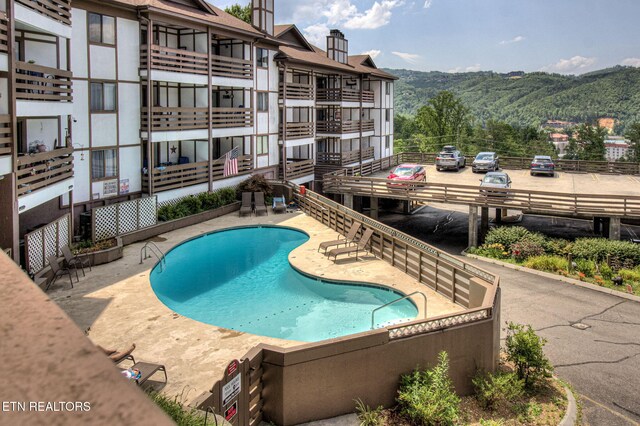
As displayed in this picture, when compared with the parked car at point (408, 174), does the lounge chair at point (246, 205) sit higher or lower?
lower

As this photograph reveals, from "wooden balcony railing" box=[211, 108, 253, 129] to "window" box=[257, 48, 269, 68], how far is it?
3379 mm

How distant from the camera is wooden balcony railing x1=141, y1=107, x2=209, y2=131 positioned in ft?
85.9

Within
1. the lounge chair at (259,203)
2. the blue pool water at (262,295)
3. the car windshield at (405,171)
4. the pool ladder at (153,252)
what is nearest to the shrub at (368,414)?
the blue pool water at (262,295)

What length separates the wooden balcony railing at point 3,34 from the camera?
1529 centimetres

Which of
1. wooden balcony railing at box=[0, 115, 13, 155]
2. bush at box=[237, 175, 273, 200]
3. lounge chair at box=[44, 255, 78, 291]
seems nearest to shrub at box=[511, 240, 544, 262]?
bush at box=[237, 175, 273, 200]

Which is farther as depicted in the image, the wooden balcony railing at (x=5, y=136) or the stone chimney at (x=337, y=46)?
the stone chimney at (x=337, y=46)

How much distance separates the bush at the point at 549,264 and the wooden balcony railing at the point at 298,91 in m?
19.2

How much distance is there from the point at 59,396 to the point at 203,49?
31.4 m

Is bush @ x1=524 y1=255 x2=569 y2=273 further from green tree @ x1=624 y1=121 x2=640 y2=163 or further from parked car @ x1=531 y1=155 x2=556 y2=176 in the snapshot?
green tree @ x1=624 y1=121 x2=640 y2=163

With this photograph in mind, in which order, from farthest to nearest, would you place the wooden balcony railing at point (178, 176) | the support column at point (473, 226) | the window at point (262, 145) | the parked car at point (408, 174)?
the parked car at point (408, 174) → the window at point (262, 145) → the support column at point (473, 226) → the wooden balcony railing at point (178, 176)

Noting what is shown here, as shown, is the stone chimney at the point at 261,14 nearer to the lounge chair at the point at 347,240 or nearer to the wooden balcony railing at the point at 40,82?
the wooden balcony railing at the point at 40,82

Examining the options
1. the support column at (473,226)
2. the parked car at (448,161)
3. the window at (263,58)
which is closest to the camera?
the support column at (473,226)

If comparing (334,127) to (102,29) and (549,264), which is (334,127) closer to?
(102,29)

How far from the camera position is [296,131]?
38.0 m
